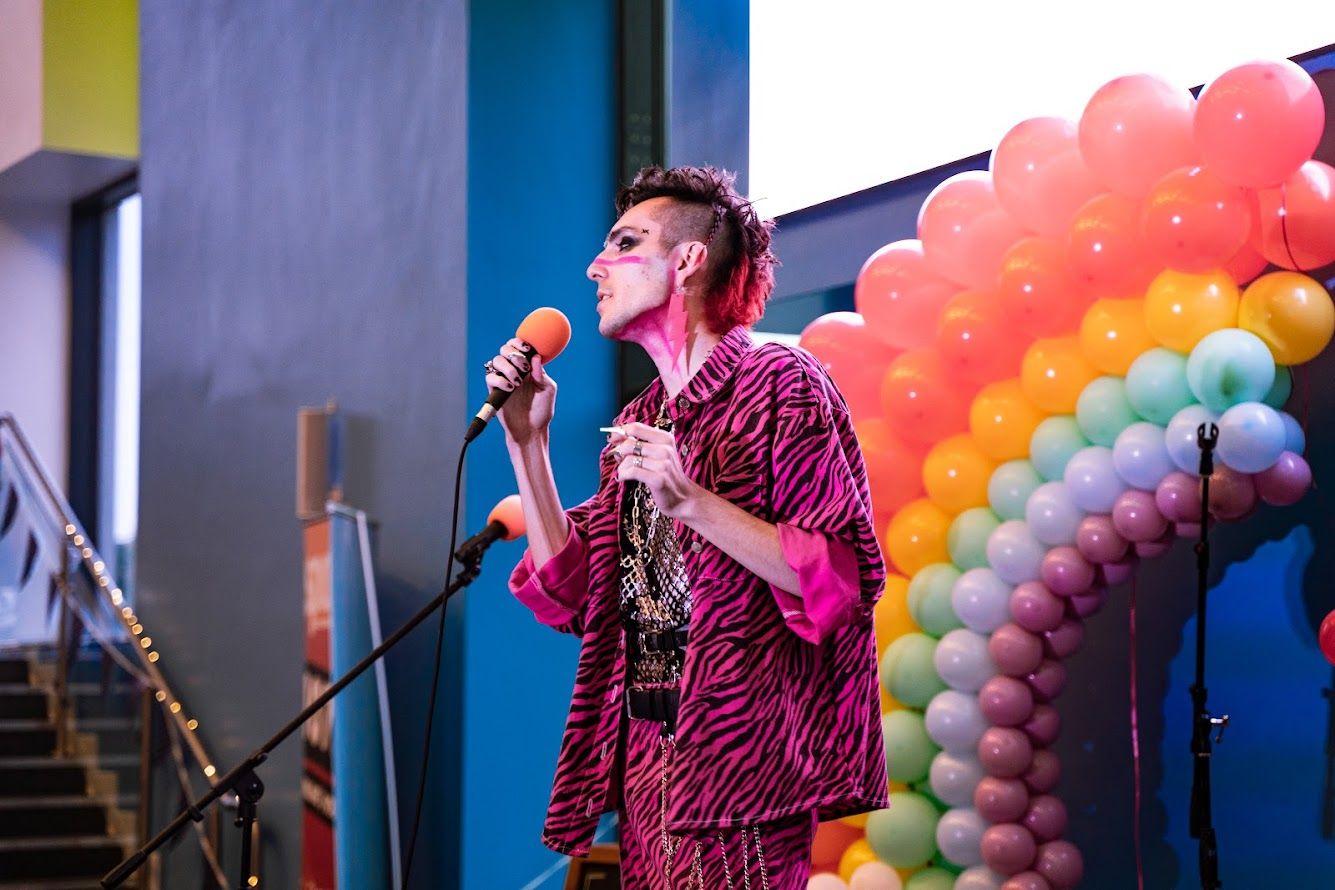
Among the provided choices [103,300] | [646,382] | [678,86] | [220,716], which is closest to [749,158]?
[678,86]

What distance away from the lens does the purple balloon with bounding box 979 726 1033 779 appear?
119 inches

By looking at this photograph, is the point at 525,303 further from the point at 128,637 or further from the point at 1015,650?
the point at 128,637

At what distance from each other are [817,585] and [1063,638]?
1.42 metres

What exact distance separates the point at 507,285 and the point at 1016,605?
237 cm

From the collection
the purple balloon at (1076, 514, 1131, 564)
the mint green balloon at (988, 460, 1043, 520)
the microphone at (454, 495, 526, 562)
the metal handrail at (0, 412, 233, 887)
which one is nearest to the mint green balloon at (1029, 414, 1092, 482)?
the mint green balloon at (988, 460, 1043, 520)

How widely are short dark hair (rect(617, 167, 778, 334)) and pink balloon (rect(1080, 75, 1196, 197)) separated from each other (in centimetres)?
102

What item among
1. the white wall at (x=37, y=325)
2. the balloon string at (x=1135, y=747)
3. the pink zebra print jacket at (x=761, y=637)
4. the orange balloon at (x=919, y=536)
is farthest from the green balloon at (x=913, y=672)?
the white wall at (x=37, y=325)

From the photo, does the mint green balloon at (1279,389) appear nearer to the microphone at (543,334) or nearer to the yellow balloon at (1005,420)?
the yellow balloon at (1005,420)

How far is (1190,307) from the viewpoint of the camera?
9.06 feet

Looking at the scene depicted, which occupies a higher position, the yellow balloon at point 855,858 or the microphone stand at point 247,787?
the microphone stand at point 247,787

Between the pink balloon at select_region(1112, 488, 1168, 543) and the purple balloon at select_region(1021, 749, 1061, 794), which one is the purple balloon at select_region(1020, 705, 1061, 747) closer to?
the purple balloon at select_region(1021, 749, 1061, 794)

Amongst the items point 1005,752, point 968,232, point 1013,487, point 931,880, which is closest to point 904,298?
point 968,232

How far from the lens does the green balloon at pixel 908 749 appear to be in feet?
10.4

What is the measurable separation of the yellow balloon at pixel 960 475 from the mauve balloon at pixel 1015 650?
28 centimetres
